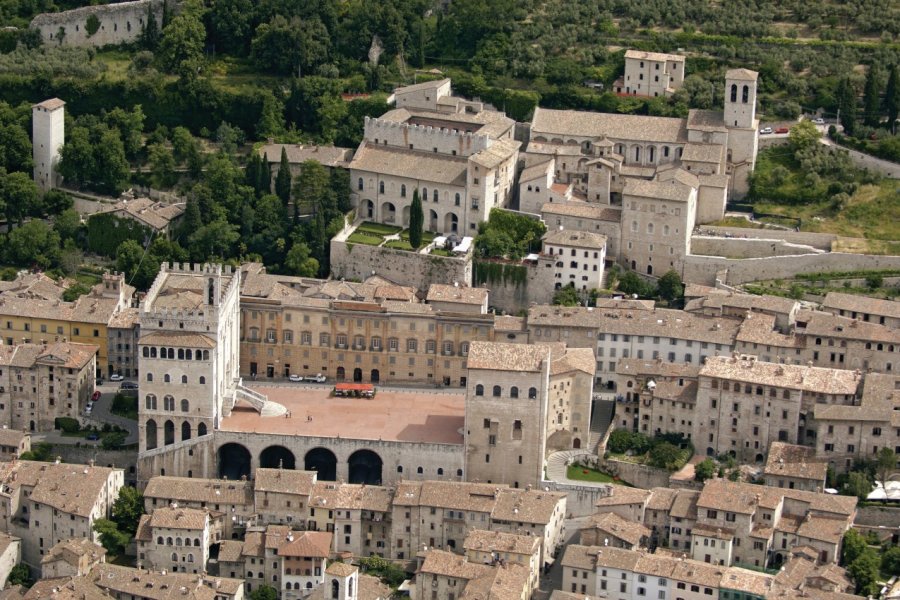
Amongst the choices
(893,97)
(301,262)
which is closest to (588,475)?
(301,262)

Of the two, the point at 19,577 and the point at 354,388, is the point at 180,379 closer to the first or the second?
the point at 354,388

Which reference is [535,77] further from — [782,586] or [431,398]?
[782,586]

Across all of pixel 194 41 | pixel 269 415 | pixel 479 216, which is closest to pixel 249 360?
pixel 269 415

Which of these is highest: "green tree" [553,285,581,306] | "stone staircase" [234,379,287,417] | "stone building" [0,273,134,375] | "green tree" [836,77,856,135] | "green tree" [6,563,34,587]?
"green tree" [836,77,856,135]

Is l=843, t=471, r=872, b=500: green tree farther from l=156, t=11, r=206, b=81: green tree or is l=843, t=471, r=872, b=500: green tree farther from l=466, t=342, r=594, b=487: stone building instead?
l=156, t=11, r=206, b=81: green tree

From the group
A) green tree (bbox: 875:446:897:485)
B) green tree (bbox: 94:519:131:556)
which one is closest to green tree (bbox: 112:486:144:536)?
green tree (bbox: 94:519:131:556)
